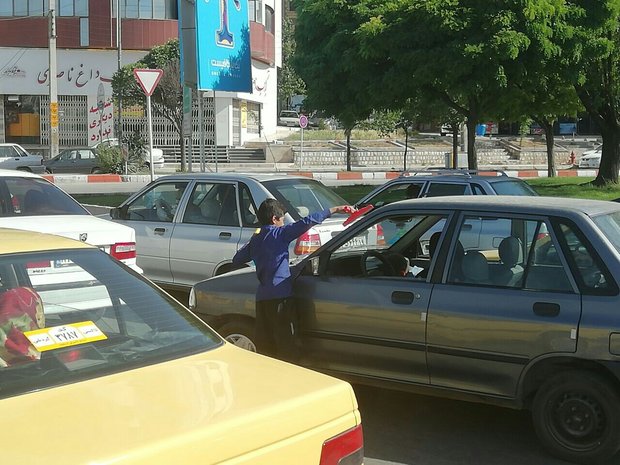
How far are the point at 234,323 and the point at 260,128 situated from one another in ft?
158

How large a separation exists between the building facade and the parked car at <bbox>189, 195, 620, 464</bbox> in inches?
1610

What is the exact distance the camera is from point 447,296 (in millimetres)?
5148

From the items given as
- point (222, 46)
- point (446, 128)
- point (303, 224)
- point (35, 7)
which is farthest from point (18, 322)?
point (35, 7)

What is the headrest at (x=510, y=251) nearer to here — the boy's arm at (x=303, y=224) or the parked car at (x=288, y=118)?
the boy's arm at (x=303, y=224)

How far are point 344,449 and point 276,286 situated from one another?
294 centimetres

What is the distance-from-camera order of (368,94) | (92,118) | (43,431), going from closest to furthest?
(43,431)
(368,94)
(92,118)

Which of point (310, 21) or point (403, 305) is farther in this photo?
point (310, 21)

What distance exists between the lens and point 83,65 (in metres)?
46.8

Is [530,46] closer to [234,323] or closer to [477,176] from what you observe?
[477,176]

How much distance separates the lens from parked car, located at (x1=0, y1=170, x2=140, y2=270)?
7.25m

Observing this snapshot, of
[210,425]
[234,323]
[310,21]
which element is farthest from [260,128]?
[210,425]

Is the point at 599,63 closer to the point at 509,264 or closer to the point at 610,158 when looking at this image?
the point at 610,158

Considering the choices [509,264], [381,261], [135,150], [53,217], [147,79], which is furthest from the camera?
[135,150]

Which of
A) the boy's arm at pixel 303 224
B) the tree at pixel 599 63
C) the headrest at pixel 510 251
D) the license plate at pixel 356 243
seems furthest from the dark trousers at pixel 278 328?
the tree at pixel 599 63
